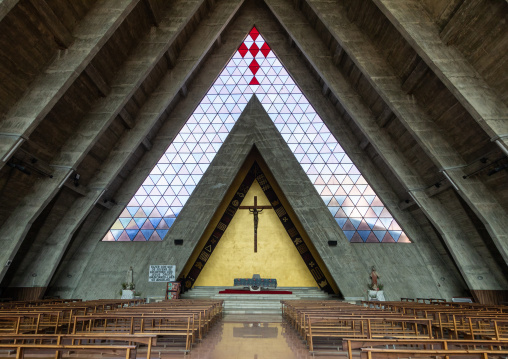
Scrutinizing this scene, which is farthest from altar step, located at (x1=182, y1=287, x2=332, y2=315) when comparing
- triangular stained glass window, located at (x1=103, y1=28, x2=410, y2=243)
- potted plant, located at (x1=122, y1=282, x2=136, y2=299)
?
triangular stained glass window, located at (x1=103, y1=28, x2=410, y2=243)

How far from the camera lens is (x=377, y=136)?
1395cm

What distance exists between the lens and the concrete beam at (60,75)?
9.01 meters

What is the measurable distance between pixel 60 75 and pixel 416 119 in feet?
41.6

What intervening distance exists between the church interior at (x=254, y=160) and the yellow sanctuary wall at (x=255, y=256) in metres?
0.11

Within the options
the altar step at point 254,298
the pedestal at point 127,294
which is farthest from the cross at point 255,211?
the pedestal at point 127,294

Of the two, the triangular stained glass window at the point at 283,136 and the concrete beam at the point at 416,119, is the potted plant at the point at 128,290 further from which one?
the concrete beam at the point at 416,119

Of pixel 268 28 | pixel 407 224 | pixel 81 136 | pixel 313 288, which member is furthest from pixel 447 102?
pixel 81 136

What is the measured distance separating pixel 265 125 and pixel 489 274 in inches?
471

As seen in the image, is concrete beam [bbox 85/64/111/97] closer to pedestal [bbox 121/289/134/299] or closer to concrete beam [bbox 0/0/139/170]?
concrete beam [bbox 0/0/139/170]

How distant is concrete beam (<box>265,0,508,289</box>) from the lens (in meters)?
12.2

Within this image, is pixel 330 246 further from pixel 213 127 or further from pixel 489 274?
pixel 213 127

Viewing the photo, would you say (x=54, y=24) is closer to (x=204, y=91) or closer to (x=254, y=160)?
(x=204, y=91)

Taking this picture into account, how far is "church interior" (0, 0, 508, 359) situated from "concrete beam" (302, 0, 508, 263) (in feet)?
0.25

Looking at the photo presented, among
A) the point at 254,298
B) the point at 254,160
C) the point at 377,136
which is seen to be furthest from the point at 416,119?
the point at 254,298
